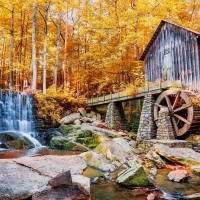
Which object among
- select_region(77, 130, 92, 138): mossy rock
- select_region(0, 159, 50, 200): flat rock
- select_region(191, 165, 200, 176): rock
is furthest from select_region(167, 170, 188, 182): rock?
select_region(77, 130, 92, 138): mossy rock

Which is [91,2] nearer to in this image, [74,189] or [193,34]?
[193,34]

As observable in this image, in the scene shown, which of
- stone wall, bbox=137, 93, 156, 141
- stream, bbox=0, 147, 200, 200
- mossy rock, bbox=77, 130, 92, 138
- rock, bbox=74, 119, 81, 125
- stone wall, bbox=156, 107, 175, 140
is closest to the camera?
stream, bbox=0, 147, 200, 200

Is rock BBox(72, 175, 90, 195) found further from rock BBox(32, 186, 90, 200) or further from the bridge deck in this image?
the bridge deck

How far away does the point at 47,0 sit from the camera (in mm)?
17406

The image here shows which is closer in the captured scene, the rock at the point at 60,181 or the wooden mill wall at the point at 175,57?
the rock at the point at 60,181

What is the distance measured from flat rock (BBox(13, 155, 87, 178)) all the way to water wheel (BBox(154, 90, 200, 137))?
24.8 feet

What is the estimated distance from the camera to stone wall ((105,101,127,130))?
56.0ft

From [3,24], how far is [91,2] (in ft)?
29.5

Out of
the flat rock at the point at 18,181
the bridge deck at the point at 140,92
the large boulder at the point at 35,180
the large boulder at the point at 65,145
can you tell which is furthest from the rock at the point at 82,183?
the bridge deck at the point at 140,92

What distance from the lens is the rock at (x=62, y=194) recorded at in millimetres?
4090

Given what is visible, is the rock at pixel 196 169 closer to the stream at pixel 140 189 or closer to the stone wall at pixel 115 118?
the stream at pixel 140 189

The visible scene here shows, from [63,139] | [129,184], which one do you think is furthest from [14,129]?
[129,184]

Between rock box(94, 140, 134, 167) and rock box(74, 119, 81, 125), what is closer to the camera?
rock box(94, 140, 134, 167)

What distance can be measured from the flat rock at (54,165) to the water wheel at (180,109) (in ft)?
24.8
